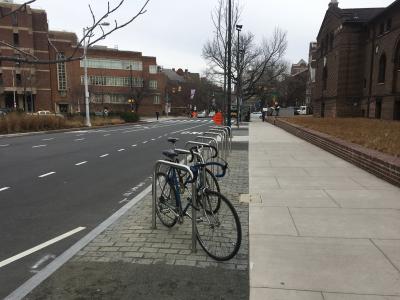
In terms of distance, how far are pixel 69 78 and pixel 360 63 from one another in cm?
5502

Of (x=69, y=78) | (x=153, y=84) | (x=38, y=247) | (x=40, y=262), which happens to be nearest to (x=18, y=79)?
(x=69, y=78)

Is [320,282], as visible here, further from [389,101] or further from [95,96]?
[95,96]

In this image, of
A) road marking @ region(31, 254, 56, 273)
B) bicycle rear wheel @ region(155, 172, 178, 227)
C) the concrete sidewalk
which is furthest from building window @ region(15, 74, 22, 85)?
road marking @ region(31, 254, 56, 273)

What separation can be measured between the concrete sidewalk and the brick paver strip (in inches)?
10.6

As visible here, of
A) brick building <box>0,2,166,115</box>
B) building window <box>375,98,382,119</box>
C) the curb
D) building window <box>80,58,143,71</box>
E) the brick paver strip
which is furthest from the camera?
building window <box>80,58,143,71</box>

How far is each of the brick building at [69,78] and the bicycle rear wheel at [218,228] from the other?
59.2 meters

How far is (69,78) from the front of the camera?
245 feet

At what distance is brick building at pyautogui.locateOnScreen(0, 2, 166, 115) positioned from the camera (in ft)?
217

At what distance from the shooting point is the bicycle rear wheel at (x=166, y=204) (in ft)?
17.5

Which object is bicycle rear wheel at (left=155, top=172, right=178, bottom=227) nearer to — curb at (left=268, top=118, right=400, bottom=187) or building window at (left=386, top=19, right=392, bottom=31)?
curb at (left=268, top=118, right=400, bottom=187)

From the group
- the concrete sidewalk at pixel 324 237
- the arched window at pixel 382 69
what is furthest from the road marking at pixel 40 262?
the arched window at pixel 382 69

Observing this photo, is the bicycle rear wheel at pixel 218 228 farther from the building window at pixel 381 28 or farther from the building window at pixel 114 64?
the building window at pixel 114 64

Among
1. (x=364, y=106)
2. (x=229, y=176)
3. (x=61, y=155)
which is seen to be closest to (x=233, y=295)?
(x=229, y=176)

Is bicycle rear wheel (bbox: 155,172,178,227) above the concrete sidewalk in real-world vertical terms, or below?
above
